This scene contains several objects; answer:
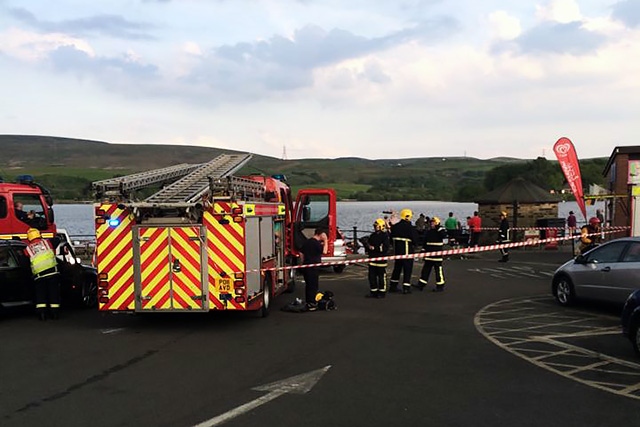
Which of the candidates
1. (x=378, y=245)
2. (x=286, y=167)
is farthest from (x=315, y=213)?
(x=286, y=167)

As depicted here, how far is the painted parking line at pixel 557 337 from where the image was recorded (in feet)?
22.3

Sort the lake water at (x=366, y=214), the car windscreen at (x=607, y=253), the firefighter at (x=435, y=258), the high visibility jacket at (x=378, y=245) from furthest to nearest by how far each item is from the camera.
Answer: the lake water at (x=366, y=214) → the firefighter at (x=435, y=258) → the high visibility jacket at (x=378, y=245) → the car windscreen at (x=607, y=253)

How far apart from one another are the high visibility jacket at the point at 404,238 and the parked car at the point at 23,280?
6.86m

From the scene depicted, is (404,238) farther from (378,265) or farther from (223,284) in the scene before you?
(223,284)

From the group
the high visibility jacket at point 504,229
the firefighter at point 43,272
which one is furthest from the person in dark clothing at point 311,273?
the high visibility jacket at point 504,229

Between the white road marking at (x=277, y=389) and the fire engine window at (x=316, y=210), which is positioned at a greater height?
the fire engine window at (x=316, y=210)

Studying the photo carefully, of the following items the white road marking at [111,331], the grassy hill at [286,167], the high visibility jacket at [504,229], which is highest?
the grassy hill at [286,167]

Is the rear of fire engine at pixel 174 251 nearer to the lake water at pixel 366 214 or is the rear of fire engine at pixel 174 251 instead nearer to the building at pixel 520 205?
the building at pixel 520 205

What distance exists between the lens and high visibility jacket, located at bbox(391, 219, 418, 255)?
13.9m

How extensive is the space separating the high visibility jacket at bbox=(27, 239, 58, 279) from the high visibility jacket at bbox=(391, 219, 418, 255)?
7416mm

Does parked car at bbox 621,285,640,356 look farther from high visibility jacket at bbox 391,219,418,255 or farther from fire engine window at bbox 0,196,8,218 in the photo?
fire engine window at bbox 0,196,8,218


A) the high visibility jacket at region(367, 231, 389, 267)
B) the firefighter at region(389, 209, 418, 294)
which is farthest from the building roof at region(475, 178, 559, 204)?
the high visibility jacket at region(367, 231, 389, 267)

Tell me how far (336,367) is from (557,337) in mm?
3792

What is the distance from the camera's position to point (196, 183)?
10461 millimetres
